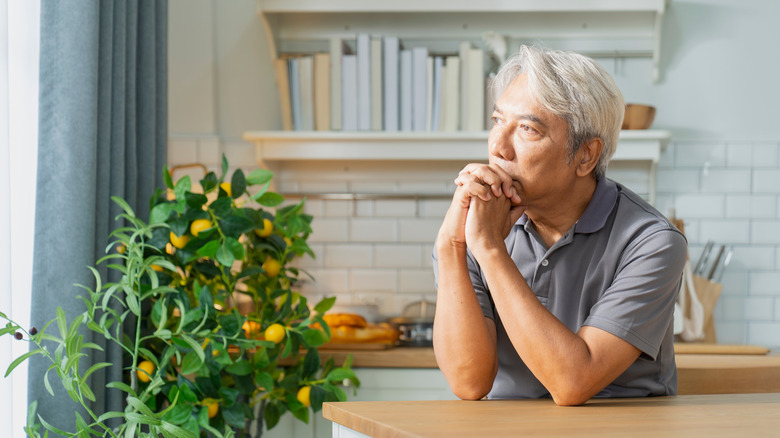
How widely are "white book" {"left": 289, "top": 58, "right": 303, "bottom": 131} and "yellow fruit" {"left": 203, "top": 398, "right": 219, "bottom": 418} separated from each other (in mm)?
1251

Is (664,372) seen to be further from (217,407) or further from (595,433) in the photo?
(217,407)

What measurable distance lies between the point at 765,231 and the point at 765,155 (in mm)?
312

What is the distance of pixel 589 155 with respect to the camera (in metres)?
1.46

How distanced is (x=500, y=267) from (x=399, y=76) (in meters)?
1.66

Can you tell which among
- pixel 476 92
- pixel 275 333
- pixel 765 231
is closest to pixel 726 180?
pixel 765 231

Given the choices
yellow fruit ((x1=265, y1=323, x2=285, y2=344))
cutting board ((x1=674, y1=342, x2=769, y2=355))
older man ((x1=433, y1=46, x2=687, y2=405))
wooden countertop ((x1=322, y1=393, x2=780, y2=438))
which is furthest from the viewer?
cutting board ((x1=674, y1=342, x2=769, y2=355))

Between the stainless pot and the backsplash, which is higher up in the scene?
the backsplash

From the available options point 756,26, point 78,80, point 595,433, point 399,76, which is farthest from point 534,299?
→ point 756,26

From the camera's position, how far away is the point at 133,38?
2057 mm

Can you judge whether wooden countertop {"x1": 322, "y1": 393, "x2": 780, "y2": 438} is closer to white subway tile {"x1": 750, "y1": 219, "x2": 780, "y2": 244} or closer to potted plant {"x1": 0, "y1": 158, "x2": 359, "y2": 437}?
potted plant {"x1": 0, "y1": 158, "x2": 359, "y2": 437}

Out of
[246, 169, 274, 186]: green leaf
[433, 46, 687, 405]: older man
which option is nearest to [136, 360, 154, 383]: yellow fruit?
[246, 169, 274, 186]: green leaf

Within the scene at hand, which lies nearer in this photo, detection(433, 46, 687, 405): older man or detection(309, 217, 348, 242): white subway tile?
detection(433, 46, 687, 405): older man

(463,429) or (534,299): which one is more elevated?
(534,299)

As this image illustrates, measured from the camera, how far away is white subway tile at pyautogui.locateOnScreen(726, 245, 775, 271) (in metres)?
2.90
